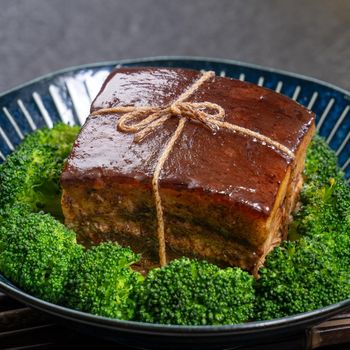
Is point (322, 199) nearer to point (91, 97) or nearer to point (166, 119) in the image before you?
point (166, 119)

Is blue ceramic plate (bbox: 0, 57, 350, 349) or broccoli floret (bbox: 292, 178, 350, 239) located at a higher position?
blue ceramic plate (bbox: 0, 57, 350, 349)

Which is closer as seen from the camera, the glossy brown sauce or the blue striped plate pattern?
the glossy brown sauce

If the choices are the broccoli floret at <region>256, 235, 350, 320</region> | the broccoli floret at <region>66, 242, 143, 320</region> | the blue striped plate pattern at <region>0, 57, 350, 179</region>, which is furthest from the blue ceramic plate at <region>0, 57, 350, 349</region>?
the broccoli floret at <region>66, 242, 143, 320</region>

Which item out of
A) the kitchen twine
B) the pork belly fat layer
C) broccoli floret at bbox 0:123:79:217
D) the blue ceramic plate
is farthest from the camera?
the blue ceramic plate

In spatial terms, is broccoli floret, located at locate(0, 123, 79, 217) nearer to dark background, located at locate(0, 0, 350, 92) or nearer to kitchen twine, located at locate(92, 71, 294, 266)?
kitchen twine, located at locate(92, 71, 294, 266)

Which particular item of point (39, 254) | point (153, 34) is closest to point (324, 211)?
point (39, 254)

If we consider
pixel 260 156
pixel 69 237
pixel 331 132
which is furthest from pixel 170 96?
pixel 331 132

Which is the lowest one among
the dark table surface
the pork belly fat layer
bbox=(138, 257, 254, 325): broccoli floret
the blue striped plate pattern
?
bbox=(138, 257, 254, 325): broccoli floret
